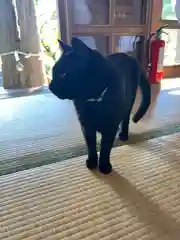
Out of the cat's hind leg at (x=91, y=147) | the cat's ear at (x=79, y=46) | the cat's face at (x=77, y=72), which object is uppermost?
the cat's ear at (x=79, y=46)

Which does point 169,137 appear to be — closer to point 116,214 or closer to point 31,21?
point 116,214

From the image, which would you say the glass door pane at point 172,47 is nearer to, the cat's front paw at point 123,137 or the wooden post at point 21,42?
the wooden post at point 21,42

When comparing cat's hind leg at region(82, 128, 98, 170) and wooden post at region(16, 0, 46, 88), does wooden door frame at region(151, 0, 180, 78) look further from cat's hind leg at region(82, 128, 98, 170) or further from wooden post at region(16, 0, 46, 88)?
cat's hind leg at region(82, 128, 98, 170)

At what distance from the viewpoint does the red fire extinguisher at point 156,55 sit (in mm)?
2368

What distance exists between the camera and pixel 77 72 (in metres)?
0.73

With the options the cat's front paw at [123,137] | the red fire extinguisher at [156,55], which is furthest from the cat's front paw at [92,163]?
the red fire extinguisher at [156,55]

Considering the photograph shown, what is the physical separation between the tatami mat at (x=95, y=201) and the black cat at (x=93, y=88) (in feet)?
0.30

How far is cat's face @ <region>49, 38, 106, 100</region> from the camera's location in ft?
2.38

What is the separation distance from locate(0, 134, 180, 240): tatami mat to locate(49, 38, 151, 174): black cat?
0.09 m

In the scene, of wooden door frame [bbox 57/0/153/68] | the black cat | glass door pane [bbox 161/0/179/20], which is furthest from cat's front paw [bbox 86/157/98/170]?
glass door pane [bbox 161/0/179/20]

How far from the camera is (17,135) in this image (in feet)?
4.04

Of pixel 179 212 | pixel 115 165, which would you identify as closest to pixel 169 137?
pixel 115 165

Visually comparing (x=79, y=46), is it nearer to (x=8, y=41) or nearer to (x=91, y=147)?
(x=91, y=147)

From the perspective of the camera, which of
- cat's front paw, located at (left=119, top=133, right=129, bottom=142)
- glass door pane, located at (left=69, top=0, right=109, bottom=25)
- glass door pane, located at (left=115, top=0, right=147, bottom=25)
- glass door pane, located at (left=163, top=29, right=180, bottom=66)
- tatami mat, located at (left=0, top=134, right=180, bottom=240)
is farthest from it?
glass door pane, located at (left=163, top=29, right=180, bottom=66)
